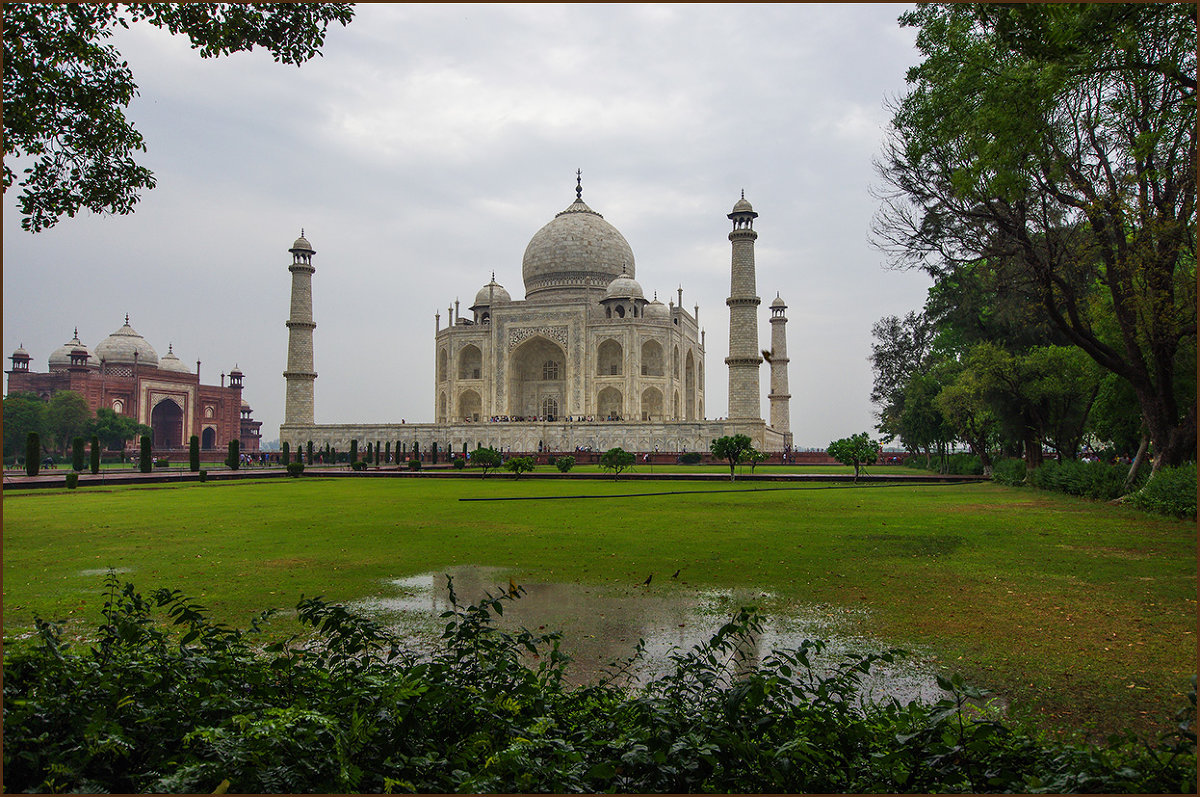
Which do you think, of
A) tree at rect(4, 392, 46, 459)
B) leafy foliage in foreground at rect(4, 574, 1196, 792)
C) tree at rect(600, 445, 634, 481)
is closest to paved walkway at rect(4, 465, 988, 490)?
tree at rect(600, 445, 634, 481)

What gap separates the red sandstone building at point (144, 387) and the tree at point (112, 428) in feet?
5.22

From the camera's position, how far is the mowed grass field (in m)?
3.63

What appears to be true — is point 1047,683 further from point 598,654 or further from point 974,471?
point 974,471

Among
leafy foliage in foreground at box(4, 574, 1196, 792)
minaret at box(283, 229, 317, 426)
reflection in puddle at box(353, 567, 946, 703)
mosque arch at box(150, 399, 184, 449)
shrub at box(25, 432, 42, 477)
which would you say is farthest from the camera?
mosque arch at box(150, 399, 184, 449)

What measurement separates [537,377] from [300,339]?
1284 centimetres

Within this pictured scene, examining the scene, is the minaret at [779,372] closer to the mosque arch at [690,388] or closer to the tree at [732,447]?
the mosque arch at [690,388]

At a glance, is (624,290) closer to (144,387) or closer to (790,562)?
(144,387)

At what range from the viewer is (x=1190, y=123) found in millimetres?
8008

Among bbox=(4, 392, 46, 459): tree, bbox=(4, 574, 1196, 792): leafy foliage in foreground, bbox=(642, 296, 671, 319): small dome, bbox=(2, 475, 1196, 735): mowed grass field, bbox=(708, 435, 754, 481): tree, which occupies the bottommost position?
bbox=(2, 475, 1196, 735): mowed grass field

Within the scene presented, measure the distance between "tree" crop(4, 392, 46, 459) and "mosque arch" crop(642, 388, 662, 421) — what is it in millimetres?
26600

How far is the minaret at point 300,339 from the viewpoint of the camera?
36688 millimetres

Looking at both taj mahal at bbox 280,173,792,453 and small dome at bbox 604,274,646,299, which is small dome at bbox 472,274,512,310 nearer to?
taj mahal at bbox 280,173,792,453

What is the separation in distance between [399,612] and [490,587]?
33.5 inches

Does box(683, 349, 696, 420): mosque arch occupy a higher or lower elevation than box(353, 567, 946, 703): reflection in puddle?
higher
